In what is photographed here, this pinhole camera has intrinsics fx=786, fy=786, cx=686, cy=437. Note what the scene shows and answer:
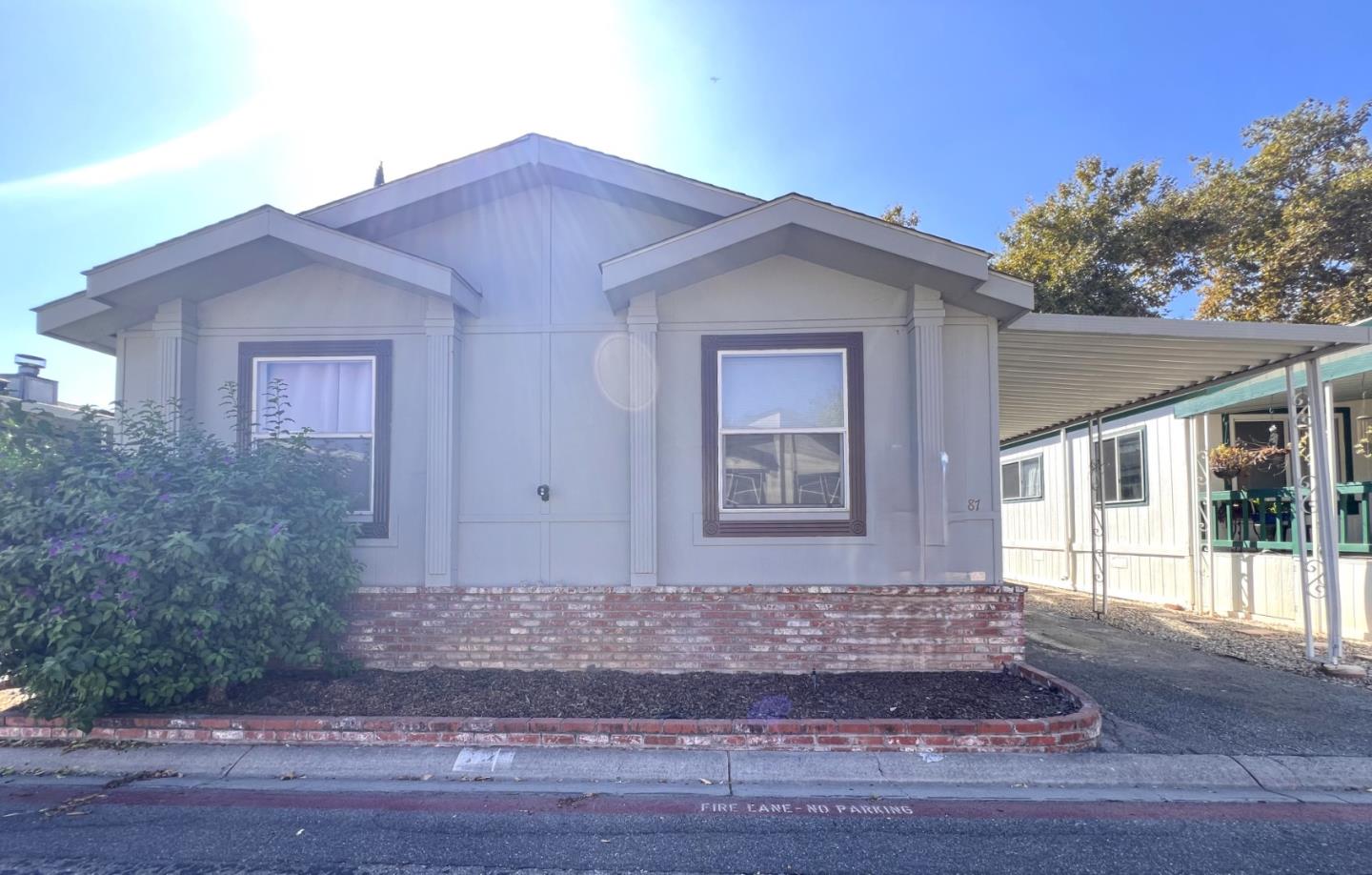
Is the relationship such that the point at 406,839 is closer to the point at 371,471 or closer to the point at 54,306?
the point at 371,471

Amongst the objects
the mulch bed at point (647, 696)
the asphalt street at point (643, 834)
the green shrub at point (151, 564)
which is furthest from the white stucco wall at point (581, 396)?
the asphalt street at point (643, 834)

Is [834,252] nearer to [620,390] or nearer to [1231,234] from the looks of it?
[620,390]

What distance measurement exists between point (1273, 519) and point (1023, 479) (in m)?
6.34

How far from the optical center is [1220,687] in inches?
272

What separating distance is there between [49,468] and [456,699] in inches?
135

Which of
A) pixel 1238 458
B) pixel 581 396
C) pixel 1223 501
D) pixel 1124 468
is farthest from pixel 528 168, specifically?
pixel 1124 468

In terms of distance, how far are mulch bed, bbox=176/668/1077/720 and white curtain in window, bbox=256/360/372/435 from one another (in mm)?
2195

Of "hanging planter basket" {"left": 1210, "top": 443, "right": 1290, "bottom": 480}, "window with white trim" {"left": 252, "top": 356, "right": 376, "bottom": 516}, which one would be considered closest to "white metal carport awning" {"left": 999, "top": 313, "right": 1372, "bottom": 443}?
"hanging planter basket" {"left": 1210, "top": 443, "right": 1290, "bottom": 480}

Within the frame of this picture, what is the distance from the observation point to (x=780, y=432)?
6.91 metres

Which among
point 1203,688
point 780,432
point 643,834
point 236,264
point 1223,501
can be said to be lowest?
point 643,834

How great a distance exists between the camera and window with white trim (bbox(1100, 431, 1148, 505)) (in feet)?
43.0

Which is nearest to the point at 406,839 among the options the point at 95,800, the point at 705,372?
the point at 95,800

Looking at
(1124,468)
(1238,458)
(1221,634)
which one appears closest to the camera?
(1221,634)

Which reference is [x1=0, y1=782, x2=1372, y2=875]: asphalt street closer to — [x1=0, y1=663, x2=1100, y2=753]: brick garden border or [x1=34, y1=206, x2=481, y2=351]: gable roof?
[x1=0, y1=663, x2=1100, y2=753]: brick garden border
